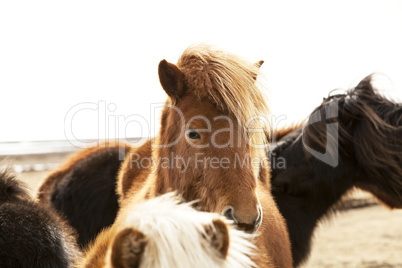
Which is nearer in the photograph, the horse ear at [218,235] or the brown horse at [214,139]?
the horse ear at [218,235]

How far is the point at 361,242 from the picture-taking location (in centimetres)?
819

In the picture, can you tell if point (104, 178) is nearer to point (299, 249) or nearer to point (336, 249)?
point (299, 249)

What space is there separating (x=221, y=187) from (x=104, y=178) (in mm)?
2353

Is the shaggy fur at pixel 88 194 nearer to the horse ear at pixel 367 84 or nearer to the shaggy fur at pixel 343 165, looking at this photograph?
the shaggy fur at pixel 343 165

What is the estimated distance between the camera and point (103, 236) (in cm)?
195

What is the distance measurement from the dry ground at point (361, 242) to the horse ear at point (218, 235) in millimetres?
2958

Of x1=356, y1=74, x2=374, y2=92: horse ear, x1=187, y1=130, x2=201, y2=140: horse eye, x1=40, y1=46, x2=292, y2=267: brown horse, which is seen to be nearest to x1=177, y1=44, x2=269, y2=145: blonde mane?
x1=40, y1=46, x2=292, y2=267: brown horse

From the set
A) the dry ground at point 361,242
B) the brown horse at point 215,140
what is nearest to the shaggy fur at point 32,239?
the brown horse at point 215,140

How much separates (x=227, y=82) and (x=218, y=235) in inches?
50.5

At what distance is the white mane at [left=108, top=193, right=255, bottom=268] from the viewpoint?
1.23 m

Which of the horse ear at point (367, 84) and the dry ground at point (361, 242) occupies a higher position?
the horse ear at point (367, 84)

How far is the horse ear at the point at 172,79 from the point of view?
8.03 ft

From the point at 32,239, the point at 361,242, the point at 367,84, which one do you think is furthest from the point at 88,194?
the point at 361,242

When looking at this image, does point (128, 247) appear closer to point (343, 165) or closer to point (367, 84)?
point (343, 165)
